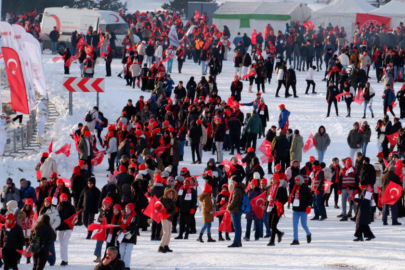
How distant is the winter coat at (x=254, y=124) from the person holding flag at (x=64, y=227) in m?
9.80

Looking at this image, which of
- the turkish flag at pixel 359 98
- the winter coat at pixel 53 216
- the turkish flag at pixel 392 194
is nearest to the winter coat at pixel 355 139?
the turkish flag at pixel 359 98

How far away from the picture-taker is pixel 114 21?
47.1 meters

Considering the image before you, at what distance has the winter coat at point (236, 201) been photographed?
17.6 m

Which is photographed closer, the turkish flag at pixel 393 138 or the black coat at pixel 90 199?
the black coat at pixel 90 199

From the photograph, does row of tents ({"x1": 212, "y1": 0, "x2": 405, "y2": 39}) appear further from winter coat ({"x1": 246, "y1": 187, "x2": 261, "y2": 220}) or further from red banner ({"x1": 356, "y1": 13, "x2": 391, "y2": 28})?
winter coat ({"x1": 246, "y1": 187, "x2": 261, "y2": 220})

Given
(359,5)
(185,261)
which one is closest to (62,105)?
(185,261)

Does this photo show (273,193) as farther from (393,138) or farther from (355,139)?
(393,138)

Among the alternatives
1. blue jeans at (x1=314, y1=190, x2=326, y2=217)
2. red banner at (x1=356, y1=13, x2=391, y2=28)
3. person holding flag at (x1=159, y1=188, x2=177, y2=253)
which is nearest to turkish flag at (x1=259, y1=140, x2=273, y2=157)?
blue jeans at (x1=314, y1=190, x2=326, y2=217)

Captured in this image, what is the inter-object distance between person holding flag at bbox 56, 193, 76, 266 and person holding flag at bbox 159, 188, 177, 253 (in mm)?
1594

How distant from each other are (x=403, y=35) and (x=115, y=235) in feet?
108

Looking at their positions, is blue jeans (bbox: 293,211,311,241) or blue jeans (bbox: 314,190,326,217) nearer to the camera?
blue jeans (bbox: 293,211,311,241)

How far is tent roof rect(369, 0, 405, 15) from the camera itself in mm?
48906

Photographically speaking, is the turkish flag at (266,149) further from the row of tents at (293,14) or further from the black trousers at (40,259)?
the row of tents at (293,14)

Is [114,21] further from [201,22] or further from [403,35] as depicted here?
[403,35]
